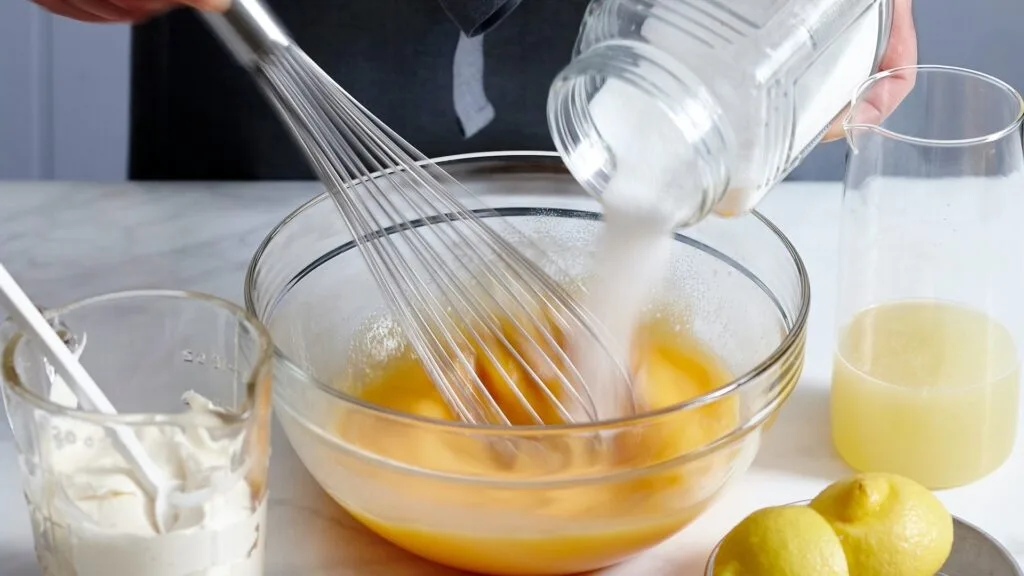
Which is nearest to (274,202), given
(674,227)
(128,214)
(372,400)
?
A: (128,214)

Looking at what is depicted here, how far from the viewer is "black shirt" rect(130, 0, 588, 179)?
3.88 ft

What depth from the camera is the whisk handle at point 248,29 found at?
0.72 meters

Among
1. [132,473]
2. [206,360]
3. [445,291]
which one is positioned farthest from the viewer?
[445,291]

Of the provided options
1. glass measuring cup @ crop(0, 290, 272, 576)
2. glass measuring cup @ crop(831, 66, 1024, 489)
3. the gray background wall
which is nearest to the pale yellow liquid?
glass measuring cup @ crop(831, 66, 1024, 489)

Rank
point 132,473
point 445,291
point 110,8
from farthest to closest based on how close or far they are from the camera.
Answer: point 110,8 → point 445,291 → point 132,473

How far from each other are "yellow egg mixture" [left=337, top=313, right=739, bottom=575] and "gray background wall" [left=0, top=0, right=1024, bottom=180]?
3.63 feet

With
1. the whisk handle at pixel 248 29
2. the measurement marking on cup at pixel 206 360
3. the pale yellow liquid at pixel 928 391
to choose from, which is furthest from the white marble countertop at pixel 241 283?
the whisk handle at pixel 248 29

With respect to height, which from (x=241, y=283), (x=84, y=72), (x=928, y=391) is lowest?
(x=84, y=72)

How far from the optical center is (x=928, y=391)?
78 centimetres

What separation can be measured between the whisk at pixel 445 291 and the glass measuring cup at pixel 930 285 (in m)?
0.17

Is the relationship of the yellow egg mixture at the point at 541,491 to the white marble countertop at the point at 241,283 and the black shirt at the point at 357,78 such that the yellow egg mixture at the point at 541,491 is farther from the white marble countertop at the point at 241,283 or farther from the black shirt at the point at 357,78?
the black shirt at the point at 357,78

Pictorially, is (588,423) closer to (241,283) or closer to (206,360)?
(206,360)

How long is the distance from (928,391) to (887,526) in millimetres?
133

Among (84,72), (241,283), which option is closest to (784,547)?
(241,283)
